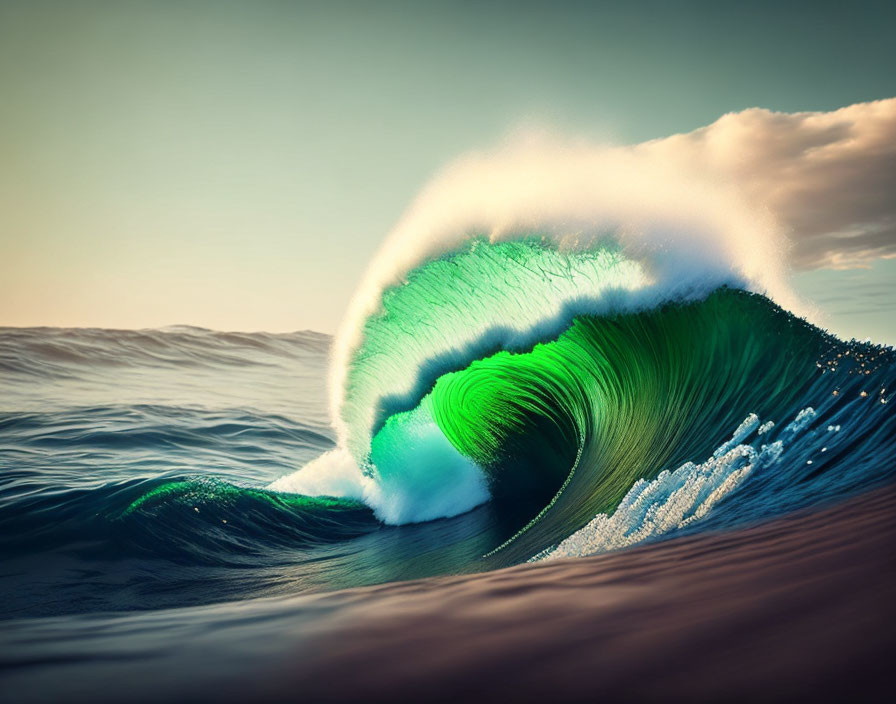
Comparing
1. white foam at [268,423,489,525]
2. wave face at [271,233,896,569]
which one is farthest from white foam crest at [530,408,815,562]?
white foam at [268,423,489,525]

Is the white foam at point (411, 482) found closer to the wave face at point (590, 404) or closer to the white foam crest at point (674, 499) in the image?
the wave face at point (590, 404)

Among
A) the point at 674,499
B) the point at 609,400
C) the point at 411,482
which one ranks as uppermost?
the point at 609,400

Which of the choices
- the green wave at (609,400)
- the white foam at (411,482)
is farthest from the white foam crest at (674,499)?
the white foam at (411,482)

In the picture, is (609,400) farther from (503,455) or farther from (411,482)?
(411,482)

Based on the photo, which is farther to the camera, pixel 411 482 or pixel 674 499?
pixel 411 482

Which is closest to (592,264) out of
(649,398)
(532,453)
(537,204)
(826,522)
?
(537,204)

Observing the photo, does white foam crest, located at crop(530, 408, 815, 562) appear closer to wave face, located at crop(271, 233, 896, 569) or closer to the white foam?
wave face, located at crop(271, 233, 896, 569)

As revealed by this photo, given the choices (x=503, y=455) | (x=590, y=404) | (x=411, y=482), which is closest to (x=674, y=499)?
(x=590, y=404)
